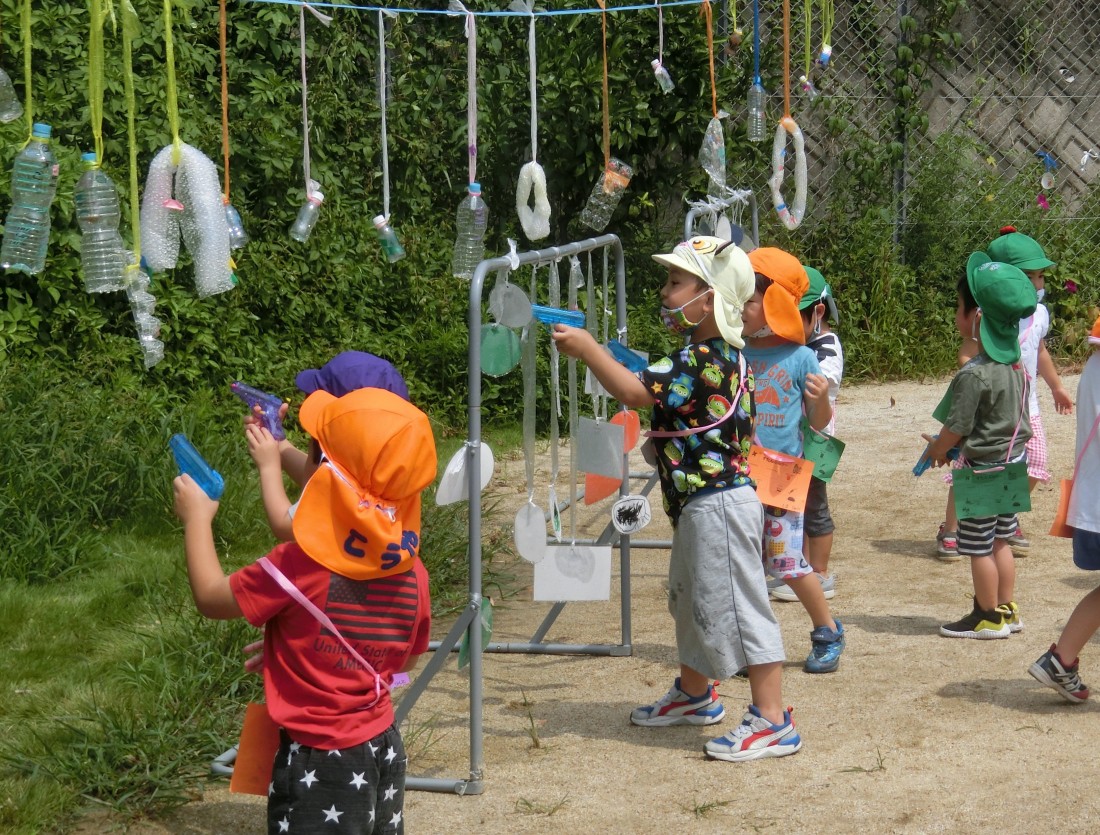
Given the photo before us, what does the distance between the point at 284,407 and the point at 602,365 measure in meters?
0.98

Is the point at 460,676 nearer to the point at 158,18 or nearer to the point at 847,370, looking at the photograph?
the point at 158,18

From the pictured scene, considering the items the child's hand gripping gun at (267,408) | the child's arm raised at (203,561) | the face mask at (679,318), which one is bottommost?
the child's arm raised at (203,561)

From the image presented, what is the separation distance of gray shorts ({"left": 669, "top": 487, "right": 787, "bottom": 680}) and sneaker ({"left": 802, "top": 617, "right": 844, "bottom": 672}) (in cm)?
77

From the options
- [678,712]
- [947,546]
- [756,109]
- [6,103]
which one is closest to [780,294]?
[678,712]

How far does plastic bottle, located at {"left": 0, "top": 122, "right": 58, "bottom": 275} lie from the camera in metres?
4.10

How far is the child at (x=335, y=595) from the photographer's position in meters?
2.69

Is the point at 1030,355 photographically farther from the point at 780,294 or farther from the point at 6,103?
the point at 6,103

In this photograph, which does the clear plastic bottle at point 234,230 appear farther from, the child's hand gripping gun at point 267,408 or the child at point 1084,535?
the child at point 1084,535

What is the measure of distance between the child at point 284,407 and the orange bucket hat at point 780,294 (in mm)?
1831

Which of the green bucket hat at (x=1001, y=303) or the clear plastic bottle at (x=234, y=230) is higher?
the clear plastic bottle at (x=234, y=230)

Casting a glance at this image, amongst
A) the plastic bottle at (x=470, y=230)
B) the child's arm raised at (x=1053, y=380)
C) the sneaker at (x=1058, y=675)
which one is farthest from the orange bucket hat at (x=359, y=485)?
the child's arm raised at (x=1053, y=380)

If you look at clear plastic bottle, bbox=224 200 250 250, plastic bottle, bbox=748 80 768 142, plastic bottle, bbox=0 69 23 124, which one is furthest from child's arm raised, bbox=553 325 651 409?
plastic bottle, bbox=748 80 768 142

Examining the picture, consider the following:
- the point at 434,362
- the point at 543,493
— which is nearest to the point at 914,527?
the point at 543,493

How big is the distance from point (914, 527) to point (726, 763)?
9.79 ft
